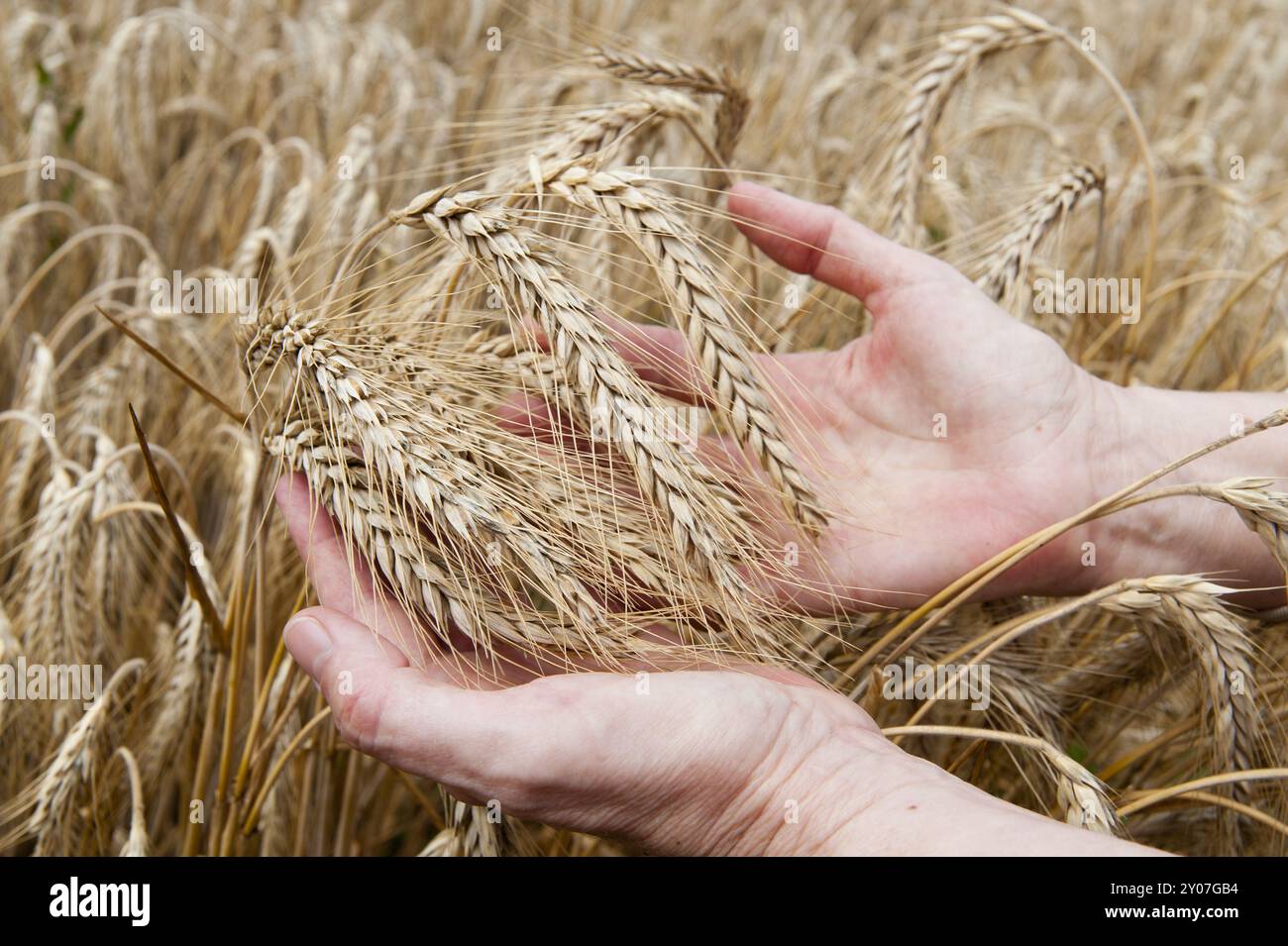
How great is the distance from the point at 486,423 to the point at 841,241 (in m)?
0.77

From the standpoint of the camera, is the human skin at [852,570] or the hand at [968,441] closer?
the human skin at [852,570]

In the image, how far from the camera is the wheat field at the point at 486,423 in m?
1.24

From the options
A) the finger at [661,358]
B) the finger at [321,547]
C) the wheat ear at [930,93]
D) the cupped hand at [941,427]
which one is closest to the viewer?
the finger at [321,547]

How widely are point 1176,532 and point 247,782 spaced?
157cm

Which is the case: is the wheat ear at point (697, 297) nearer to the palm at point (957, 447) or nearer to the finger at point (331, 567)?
the palm at point (957, 447)

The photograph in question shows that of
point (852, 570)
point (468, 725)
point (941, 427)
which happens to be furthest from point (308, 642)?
point (941, 427)

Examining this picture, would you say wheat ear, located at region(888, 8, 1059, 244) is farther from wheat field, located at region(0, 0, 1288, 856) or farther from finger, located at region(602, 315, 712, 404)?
finger, located at region(602, 315, 712, 404)

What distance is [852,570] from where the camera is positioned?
1570 millimetres

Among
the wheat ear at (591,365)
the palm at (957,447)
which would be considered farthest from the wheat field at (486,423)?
the palm at (957,447)

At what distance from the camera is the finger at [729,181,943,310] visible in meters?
1.69

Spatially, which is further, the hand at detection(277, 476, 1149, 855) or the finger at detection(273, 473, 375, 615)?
the finger at detection(273, 473, 375, 615)

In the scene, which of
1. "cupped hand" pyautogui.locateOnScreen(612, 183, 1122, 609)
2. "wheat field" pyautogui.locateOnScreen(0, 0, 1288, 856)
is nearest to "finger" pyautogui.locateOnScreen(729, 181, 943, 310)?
"cupped hand" pyautogui.locateOnScreen(612, 183, 1122, 609)

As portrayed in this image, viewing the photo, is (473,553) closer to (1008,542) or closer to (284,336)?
(284,336)

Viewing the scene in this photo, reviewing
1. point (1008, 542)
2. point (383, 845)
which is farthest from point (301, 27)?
point (1008, 542)
